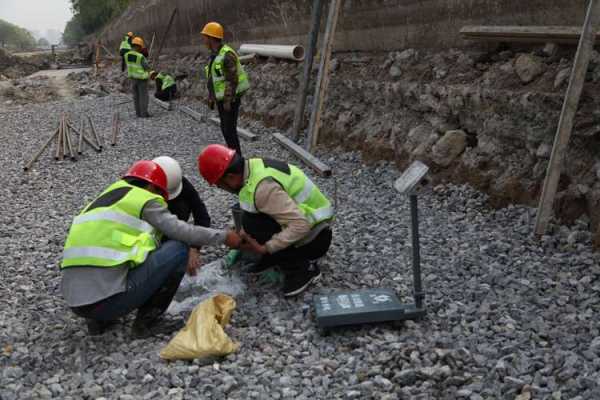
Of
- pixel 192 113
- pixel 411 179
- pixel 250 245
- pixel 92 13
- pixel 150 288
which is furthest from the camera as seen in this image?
pixel 92 13

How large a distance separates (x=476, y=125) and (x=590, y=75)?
148 centimetres

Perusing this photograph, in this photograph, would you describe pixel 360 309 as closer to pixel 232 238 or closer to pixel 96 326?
pixel 232 238

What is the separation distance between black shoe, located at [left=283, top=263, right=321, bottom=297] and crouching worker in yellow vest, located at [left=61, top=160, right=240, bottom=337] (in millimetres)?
613

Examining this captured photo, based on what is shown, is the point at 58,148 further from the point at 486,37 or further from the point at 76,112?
the point at 486,37

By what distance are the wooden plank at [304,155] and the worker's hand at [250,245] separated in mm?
3616

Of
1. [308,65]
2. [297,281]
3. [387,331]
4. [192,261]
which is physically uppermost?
[308,65]

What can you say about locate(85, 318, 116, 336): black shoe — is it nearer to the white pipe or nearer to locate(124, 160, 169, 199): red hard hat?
locate(124, 160, 169, 199): red hard hat

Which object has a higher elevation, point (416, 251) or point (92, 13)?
point (92, 13)

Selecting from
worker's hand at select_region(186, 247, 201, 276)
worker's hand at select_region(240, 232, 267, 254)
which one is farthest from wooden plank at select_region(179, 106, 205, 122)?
worker's hand at select_region(240, 232, 267, 254)

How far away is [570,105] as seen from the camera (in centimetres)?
470

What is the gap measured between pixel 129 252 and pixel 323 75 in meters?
5.76

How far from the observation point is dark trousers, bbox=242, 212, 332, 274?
430 cm

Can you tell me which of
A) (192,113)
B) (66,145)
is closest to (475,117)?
(66,145)

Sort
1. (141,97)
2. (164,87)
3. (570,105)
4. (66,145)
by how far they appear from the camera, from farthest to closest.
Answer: (164,87) → (141,97) → (66,145) → (570,105)
